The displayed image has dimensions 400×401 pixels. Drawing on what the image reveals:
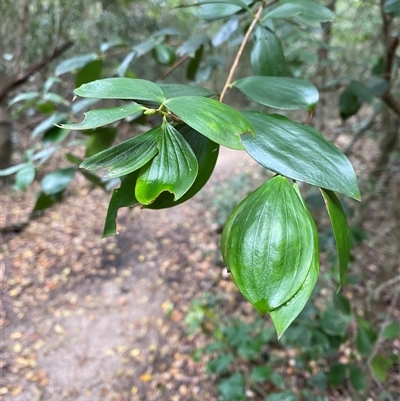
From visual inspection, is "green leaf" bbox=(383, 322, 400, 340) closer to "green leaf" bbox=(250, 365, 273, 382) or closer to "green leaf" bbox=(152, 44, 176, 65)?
"green leaf" bbox=(250, 365, 273, 382)

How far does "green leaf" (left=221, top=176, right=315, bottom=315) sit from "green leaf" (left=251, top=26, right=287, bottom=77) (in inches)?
13.1

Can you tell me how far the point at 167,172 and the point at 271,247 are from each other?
0.10 meters

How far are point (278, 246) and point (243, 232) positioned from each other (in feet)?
0.10

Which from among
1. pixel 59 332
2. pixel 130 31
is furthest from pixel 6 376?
pixel 130 31

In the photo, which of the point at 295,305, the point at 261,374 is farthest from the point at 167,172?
the point at 261,374

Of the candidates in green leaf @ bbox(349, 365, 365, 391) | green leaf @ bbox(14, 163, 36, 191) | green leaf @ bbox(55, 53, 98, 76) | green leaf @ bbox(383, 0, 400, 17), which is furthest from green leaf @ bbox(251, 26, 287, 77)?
green leaf @ bbox(349, 365, 365, 391)

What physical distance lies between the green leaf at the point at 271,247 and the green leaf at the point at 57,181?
532 millimetres

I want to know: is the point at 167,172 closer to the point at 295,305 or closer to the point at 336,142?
the point at 295,305

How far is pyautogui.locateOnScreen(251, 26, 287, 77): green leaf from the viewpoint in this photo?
0.56 m

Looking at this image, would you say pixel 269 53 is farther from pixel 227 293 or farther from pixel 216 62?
pixel 227 293

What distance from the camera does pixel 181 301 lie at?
2086mm

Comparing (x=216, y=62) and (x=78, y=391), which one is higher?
(x=216, y=62)

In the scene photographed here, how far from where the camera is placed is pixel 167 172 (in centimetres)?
27

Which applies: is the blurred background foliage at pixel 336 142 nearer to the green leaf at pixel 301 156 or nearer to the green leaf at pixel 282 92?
the green leaf at pixel 282 92
